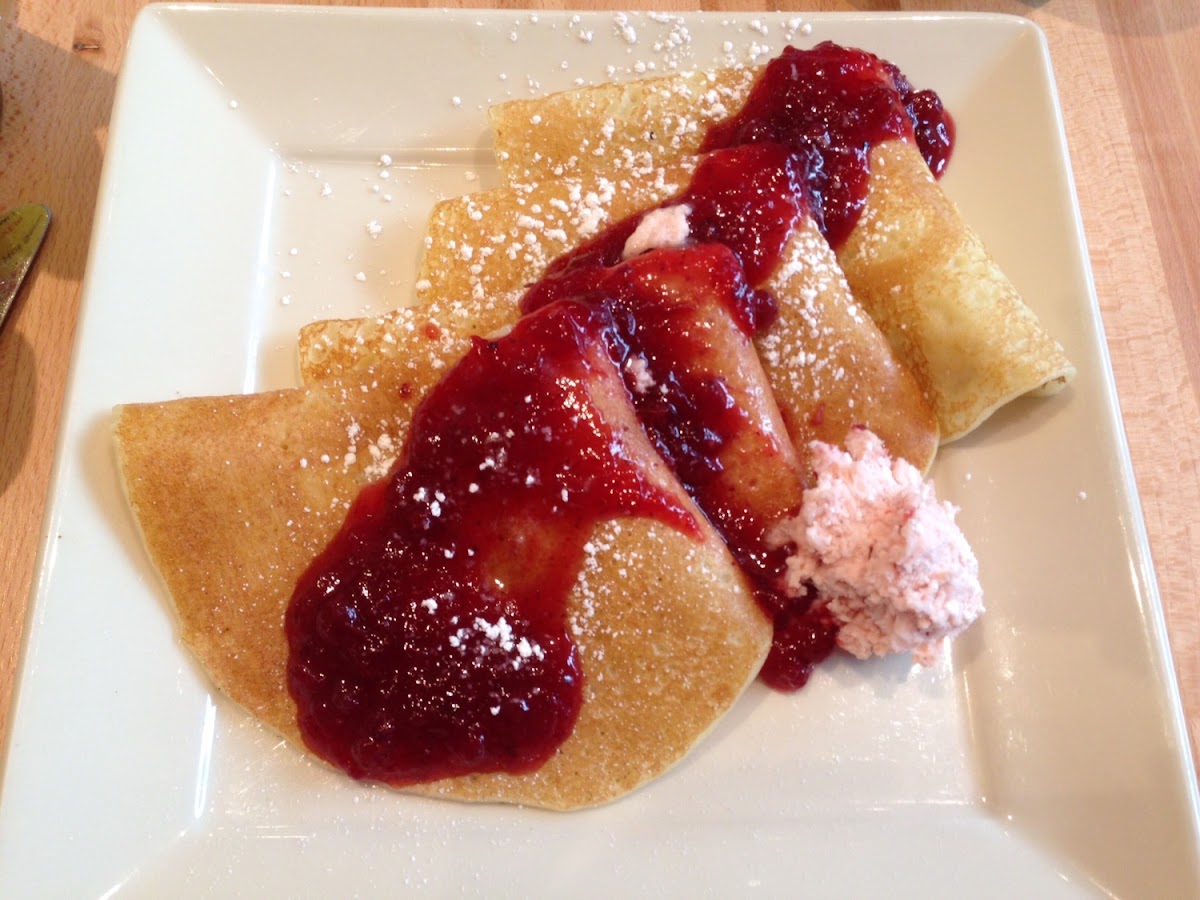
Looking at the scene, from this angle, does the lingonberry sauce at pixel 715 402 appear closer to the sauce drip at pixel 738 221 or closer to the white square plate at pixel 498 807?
the sauce drip at pixel 738 221

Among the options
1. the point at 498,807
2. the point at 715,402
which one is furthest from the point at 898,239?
the point at 498,807

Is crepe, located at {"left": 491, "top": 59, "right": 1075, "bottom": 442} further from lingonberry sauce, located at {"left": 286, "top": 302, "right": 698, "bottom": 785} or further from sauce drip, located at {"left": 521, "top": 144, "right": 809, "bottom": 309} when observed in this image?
lingonberry sauce, located at {"left": 286, "top": 302, "right": 698, "bottom": 785}

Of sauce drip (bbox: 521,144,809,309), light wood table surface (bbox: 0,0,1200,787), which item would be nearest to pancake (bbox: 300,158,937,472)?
sauce drip (bbox: 521,144,809,309)

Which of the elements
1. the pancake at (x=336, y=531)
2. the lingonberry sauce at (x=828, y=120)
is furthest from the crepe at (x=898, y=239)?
the pancake at (x=336, y=531)

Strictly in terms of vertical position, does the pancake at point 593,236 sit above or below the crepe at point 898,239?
below

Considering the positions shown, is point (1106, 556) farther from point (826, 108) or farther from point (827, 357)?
point (826, 108)
